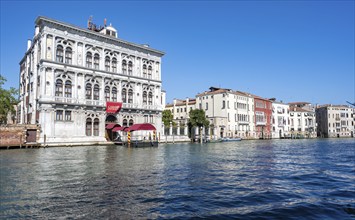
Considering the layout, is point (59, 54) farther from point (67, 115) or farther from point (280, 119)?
point (280, 119)

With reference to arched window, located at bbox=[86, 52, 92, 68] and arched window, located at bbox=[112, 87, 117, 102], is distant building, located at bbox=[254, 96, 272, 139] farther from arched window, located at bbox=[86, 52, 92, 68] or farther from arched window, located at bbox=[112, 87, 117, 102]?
arched window, located at bbox=[86, 52, 92, 68]

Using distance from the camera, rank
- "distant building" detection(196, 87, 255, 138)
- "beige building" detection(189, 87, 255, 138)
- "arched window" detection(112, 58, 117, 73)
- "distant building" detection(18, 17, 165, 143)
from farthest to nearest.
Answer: "distant building" detection(196, 87, 255, 138)
"beige building" detection(189, 87, 255, 138)
"arched window" detection(112, 58, 117, 73)
"distant building" detection(18, 17, 165, 143)

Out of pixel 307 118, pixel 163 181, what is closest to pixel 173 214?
pixel 163 181

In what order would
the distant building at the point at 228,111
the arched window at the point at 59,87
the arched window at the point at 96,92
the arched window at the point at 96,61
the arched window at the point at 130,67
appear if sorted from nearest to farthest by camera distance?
the arched window at the point at 59,87
the arched window at the point at 96,92
the arched window at the point at 96,61
the arched window at the point at 130,67
the distant building at the point at 228,111

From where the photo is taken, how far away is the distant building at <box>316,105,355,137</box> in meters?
93.6

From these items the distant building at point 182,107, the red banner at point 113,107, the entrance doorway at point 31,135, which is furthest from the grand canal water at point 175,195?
the distant building at point 182,107

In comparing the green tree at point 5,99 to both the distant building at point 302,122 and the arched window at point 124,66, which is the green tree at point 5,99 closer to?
the arched window at point 124,66

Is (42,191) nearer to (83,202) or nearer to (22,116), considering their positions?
(83,202)

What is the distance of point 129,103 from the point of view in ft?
146

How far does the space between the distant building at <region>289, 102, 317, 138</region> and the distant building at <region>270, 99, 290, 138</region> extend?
7.04 ft

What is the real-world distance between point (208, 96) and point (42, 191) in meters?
57.5

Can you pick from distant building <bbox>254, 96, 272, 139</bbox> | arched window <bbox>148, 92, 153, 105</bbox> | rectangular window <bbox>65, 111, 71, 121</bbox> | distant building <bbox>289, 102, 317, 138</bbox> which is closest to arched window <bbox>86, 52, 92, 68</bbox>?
rectangular window <bbox>65, 111, 71, 121</bbox>

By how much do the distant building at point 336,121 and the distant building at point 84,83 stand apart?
67.5 m

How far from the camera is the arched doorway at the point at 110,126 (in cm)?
4153
